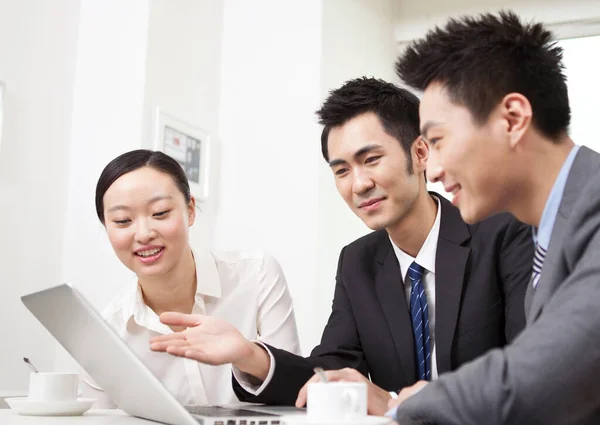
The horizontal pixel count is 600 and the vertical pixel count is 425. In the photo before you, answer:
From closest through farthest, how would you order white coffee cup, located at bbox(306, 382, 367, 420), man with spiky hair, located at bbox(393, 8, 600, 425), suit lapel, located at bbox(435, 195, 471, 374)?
1. man with spiky hair, located at bbox(393, 8, 600, 425)
2. white coffee cup, located at bbox(306, 382, 367, 420)
3. suit lapel, located at bbox(435, 195, 471, 374)

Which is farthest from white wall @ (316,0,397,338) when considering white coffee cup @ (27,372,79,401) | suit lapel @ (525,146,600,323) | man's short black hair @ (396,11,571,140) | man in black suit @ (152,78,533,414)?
suit lapel @ (525,146,600,323)

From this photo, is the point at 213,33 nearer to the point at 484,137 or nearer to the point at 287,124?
the point at 287,124

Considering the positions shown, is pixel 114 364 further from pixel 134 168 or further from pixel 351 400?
pixel 134 168

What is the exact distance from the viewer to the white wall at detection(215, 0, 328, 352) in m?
3.42

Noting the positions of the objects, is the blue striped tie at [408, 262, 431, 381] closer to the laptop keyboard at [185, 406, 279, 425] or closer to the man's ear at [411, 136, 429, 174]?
the man's ear at [411, 136, 429, 174]

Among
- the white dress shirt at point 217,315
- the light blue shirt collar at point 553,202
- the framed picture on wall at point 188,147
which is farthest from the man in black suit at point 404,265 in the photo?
the framed picture on wall at point 188,147

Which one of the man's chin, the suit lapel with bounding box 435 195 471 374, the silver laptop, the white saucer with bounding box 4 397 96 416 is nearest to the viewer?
the silver laptop

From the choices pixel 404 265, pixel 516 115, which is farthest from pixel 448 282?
pixel 516 115

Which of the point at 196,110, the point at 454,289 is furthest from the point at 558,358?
the point at 196,110

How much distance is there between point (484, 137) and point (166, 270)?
115 centimetres

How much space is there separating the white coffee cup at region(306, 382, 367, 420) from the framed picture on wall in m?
2.30

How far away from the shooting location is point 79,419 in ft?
4.30

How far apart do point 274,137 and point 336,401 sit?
267cm

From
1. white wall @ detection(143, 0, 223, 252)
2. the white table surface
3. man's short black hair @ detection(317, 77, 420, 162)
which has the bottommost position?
the white table surface
